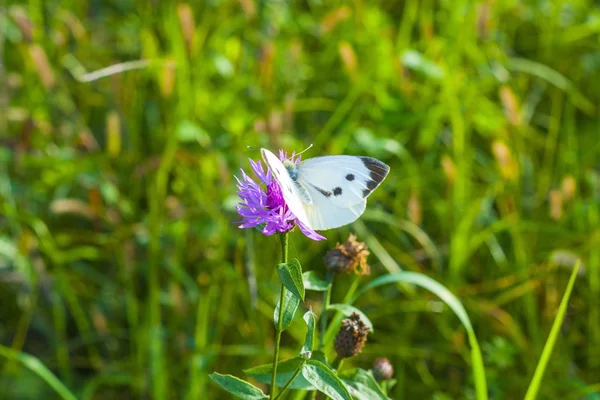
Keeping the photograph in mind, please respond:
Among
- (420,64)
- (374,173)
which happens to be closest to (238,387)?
(374,173)

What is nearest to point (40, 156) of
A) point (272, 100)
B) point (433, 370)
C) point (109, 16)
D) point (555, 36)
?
point (272, 100)

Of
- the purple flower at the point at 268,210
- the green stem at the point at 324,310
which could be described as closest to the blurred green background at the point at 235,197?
the green stem at the point at 324,310

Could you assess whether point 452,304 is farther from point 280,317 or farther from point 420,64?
point 420,64

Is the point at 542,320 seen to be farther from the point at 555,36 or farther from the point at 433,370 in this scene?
the point at 555,36

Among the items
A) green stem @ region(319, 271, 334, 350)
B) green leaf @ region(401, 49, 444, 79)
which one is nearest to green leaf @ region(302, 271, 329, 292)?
green stem @ region(319, 271, 334, 350)

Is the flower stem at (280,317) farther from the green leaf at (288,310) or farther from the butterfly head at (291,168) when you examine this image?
the butterfly head at (291,168)

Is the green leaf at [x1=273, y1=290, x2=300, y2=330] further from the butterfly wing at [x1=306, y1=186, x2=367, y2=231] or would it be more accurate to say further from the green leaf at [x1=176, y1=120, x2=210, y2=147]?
the green leaf at [x1=176, y1=120, x2=210, y2=147]
